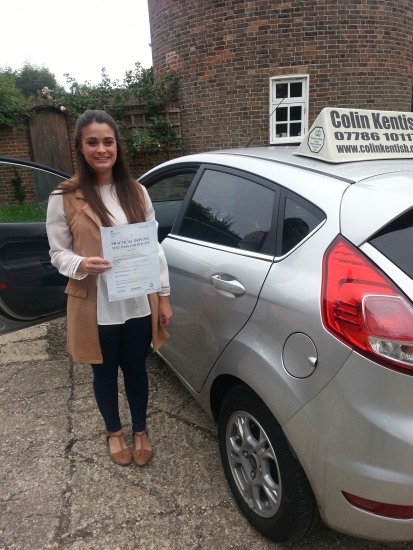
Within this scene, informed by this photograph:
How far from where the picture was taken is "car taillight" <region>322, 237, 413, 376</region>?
119cm

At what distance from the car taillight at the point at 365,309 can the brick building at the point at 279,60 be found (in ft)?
26.2

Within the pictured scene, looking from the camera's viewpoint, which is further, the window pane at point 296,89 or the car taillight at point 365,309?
the window pane at point 296,89

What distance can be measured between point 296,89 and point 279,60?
2.30 ft

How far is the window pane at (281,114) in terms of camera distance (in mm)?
8781

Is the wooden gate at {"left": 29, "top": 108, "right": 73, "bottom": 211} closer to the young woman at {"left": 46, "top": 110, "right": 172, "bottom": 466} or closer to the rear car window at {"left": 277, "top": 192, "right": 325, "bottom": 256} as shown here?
the young woman at {"left": 46, "top": 110, "right": 172, "bottom": 466}

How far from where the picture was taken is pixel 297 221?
1.59 m

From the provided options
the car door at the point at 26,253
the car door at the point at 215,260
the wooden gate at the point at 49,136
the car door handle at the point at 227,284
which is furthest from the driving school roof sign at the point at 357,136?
the wooden gate at the point at 49,136

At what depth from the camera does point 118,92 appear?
31.3 ft

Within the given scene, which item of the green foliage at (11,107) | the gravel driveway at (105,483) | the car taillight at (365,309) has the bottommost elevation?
the gravel driveway at (105,483)

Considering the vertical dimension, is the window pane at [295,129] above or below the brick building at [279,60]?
below

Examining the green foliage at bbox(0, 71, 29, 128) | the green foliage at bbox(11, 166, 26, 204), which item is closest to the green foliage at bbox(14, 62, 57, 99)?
the green foliage at bbox(0, 71, 29, 128)

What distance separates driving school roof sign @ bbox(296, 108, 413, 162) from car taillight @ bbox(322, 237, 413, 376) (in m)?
0.71

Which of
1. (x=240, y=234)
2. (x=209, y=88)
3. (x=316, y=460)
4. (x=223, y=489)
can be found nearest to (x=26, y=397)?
(x=223, y=489)

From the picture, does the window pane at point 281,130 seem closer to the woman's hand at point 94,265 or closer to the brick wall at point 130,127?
the brick wall at point 130,127
